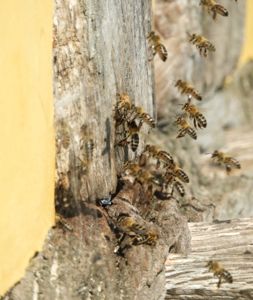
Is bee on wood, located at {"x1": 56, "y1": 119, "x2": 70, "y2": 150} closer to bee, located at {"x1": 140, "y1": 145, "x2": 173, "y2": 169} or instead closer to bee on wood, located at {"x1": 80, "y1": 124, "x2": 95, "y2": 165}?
bee on wood, located at {"x1": 80, "y1": 124, "x2": 95, "y2": 165}

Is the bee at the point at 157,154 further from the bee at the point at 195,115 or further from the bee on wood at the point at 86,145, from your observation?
the bee on wood at the point at 86,145

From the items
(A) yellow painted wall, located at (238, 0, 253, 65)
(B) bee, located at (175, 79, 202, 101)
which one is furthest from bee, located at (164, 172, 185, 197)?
(A) yellow painted wall, located at (238, 0, 253, 65)

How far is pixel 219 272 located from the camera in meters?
4.41

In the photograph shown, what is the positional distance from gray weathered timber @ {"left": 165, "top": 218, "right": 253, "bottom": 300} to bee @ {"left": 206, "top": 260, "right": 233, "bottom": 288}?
25 mm

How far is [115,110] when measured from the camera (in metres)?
4.74

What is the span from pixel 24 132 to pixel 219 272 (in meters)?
0.95

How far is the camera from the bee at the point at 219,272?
4.42 m

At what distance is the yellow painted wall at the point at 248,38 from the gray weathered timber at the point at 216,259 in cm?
603

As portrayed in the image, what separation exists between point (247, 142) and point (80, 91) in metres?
4.79

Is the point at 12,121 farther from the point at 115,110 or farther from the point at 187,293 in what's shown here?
the point at 187,293

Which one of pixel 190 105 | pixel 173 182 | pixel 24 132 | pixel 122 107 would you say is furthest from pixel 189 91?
pixel 24 132

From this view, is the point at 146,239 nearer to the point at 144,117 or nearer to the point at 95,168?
the point at 95,168

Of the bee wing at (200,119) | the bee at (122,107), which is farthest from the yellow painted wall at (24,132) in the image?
the bee wing at (200,119)

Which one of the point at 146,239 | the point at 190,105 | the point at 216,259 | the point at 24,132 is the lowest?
the point at 216,259
